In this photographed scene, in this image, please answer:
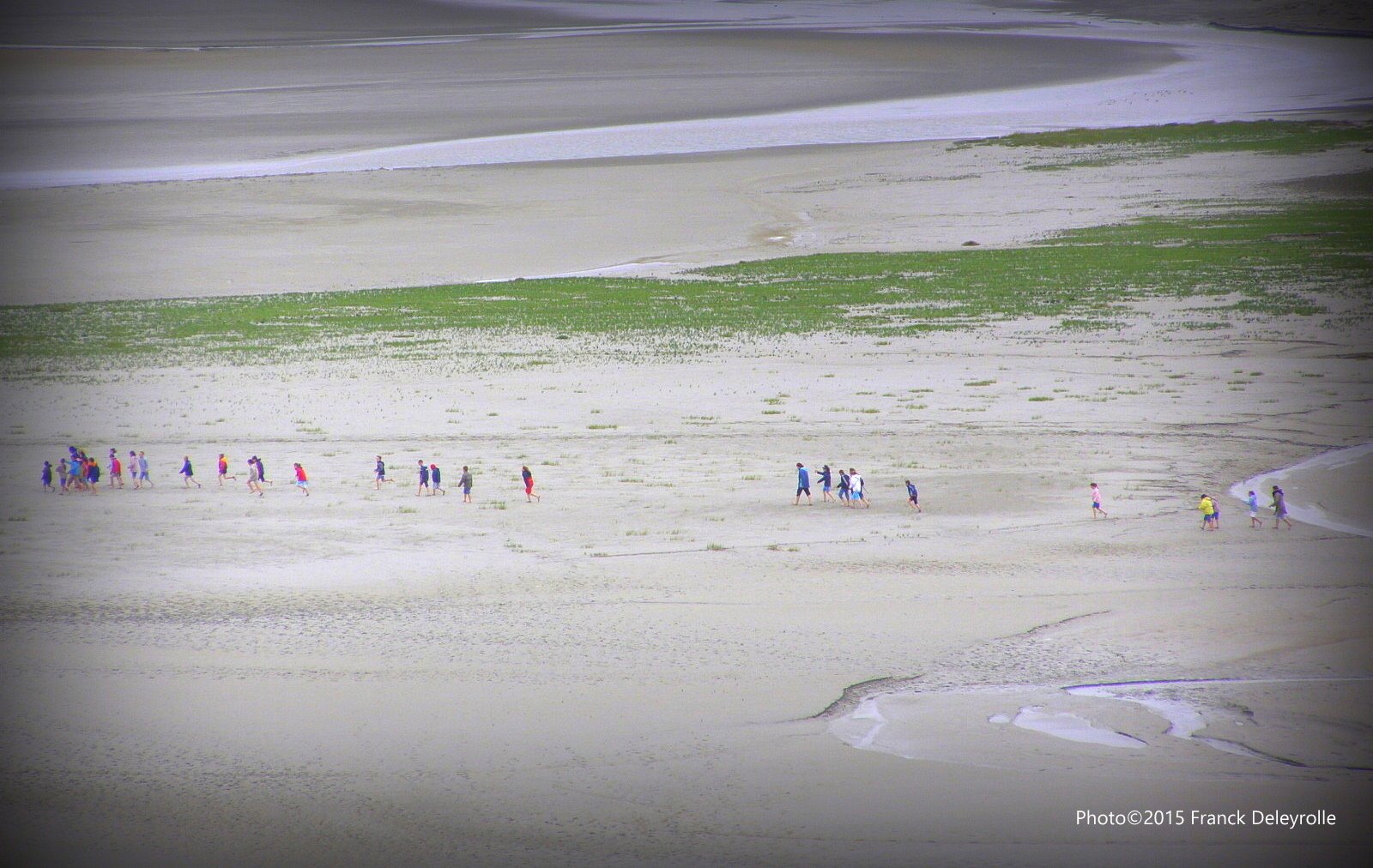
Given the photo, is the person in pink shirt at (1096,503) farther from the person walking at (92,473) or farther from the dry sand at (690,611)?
the person walking at (92,473)

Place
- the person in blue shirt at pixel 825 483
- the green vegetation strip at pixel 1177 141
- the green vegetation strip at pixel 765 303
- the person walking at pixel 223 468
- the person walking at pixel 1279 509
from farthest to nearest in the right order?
1. the green vegetation strip at pixel 1177 141
2. the green vegetation strip at pixel 765 303
3. the person walking at pixel 223 468
4. the person in blue shirt at pixel 825 483
5. the person walking at pixel 1279 509

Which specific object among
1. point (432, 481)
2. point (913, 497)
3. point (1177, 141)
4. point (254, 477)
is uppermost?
point (1177, 141)

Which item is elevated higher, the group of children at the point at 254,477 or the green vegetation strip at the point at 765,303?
the green vegetation strip at the point at 765,303

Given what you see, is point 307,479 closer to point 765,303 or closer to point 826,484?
point 826,484

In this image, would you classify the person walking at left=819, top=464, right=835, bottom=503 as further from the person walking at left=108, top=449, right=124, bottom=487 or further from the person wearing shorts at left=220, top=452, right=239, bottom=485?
the person walking at left=108, top=449, right=124, bottom=487

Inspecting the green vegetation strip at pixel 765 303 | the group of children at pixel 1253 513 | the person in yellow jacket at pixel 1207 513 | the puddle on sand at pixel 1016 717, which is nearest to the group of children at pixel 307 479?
the group of children at pixel 1253 513

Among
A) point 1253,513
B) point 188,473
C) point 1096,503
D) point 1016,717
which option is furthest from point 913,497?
point 188,473

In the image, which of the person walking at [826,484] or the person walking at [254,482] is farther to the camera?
the person walking at [254,482]
